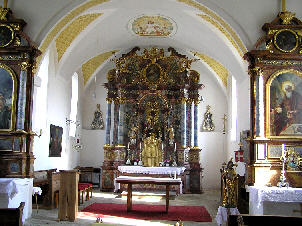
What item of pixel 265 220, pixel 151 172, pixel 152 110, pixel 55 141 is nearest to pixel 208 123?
pixel 152 110

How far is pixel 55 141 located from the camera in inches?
572

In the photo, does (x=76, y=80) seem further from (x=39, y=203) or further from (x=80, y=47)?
(x=39, y=203)

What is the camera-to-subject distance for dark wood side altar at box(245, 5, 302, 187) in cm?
974

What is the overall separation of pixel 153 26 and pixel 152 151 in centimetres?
512

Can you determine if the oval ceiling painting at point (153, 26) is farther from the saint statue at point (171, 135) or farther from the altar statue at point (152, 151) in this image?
the altar statue at point (152, 151)

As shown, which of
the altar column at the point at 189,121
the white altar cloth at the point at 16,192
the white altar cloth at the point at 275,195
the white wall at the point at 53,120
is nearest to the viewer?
the white altar cloth at the point at 275,195

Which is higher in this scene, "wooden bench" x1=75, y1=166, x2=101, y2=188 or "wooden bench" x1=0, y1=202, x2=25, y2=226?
"wooden bench" x1=0, y1=202, x2=25, y2=226

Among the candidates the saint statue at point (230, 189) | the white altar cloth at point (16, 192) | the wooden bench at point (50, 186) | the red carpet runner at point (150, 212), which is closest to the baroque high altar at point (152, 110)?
the red carpet runner at point (150, 212)

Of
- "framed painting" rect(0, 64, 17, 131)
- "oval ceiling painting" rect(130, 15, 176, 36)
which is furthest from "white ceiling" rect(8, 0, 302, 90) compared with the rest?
"framed painting" rect(0, 64, 17, 131)

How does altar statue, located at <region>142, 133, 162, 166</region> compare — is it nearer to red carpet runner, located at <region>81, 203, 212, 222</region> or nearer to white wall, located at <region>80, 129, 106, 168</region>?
white wall, located at <region>80, 129, 106, 168</region>

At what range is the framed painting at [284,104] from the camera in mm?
9852

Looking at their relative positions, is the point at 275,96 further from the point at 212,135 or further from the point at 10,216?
the point at 212,135

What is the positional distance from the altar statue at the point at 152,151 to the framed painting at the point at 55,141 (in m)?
3.60

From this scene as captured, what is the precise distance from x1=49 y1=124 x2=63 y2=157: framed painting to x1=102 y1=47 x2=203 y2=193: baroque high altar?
8.02 feet
